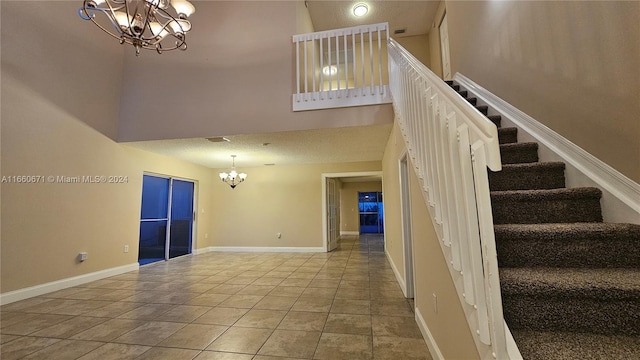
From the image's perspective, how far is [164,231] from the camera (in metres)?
6.05

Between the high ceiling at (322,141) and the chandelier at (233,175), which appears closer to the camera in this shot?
the high ceiling at (322,141)

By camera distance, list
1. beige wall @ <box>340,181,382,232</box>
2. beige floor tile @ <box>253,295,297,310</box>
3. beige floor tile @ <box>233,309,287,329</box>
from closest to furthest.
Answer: beige floor tile @ <box>233,309,287,329</box>, beige floor tile @ <box>253,295,297,310</box>, beige wall @ <box>340,181,382,232</box>

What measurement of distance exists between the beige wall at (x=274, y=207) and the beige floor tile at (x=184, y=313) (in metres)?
4.00

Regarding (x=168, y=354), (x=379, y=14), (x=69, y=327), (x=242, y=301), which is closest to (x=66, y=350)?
(x=69, y=327)

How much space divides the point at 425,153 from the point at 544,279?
81 cm

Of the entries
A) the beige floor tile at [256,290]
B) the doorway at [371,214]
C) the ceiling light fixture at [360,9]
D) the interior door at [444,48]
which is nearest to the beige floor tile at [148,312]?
the beige floor tile at [256,290]

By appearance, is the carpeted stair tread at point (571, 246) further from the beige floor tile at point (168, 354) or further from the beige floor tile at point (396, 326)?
the beige floor tile at point (168, 354)

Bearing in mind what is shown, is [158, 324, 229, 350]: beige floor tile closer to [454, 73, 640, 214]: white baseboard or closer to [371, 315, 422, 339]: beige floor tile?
[371, 315, 422, 339]: beige floor tile

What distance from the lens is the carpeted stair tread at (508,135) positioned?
2379mm

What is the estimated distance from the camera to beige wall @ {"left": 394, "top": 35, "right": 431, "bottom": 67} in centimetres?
641

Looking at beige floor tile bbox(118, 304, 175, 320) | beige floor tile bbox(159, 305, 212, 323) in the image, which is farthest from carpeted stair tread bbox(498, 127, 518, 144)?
beige floor tile bbox(118, 304, 175, 320)

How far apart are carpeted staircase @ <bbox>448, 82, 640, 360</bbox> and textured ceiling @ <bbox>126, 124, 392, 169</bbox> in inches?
93.2

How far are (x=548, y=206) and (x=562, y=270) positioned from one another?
19.9 inches

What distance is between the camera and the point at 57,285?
373 cm
